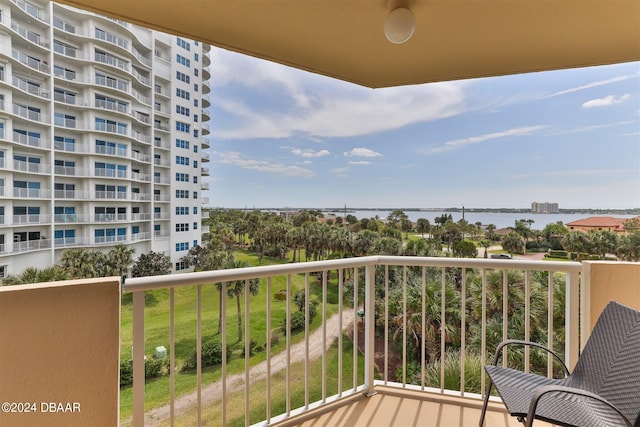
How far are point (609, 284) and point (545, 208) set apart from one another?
10.9 ft

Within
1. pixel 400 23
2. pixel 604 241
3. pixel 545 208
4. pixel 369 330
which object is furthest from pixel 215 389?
pixel 545 208

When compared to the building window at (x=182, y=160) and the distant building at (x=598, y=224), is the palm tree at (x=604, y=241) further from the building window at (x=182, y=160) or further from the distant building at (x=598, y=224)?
the building window at (x=182, y=160)

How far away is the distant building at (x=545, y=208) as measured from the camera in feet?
15.2

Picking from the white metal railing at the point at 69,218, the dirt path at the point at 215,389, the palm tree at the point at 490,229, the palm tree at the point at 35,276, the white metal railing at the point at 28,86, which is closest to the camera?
the dirt path at the point at 215,389

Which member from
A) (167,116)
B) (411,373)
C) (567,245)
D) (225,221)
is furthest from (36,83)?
(411,373)

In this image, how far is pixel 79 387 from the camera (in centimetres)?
142

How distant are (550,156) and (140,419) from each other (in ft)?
29.8

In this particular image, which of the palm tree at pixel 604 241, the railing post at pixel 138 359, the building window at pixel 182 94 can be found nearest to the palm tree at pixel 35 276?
the railing post at pixel 138 359

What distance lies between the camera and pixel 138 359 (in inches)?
58.3

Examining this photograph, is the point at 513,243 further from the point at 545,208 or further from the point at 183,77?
Result: the point at 183,77

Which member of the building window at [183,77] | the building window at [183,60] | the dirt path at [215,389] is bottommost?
the dirt path at [215,389]

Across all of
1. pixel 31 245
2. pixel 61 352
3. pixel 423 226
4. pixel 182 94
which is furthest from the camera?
pixel 423 226

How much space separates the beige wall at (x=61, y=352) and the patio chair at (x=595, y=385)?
198cm

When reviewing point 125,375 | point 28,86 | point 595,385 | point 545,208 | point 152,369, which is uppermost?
point 28,86
